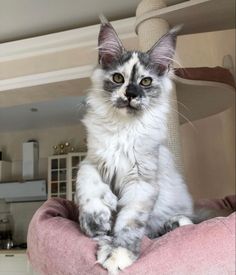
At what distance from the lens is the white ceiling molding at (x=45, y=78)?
81.4 inches

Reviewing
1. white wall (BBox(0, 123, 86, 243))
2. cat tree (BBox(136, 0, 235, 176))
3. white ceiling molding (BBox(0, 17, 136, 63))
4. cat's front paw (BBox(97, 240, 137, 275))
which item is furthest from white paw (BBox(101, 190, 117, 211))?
white wall (BBox(0, 123, 86, 243))

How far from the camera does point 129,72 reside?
90cm

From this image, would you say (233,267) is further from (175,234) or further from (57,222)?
(57,222)

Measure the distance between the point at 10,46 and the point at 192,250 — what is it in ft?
6.53

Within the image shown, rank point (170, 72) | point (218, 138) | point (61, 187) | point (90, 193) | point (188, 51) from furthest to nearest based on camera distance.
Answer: point (61, 187)
point (218, 138)
point (188, 51)
point (170, 72)
point (90, 193)

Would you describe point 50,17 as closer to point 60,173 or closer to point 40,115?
point 40,115

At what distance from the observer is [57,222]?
0.86 meters

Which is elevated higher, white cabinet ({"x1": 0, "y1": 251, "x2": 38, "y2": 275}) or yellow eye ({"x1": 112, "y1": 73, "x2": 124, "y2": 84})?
yellow eye ({"x1": 112, "y1": 73, "x2": 124, "y2": 84})

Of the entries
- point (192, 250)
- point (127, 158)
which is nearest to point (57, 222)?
point (127, 158)

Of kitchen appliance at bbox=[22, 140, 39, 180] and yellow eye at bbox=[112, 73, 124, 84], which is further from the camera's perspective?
kitchen appliance at bbox=[22, 140, 39, 180]

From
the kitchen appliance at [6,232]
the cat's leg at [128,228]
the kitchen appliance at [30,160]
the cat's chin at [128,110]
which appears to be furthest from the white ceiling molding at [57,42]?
the kitchen appliance at [6,232]

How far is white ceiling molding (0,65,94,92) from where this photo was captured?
2.07 meters

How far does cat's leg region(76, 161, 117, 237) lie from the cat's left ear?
359 mm

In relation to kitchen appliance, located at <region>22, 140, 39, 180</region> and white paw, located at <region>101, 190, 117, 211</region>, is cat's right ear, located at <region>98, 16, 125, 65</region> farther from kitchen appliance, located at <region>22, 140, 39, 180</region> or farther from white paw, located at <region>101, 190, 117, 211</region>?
kitchen appliance, located at <region>22, 140, 39, 180</region>
